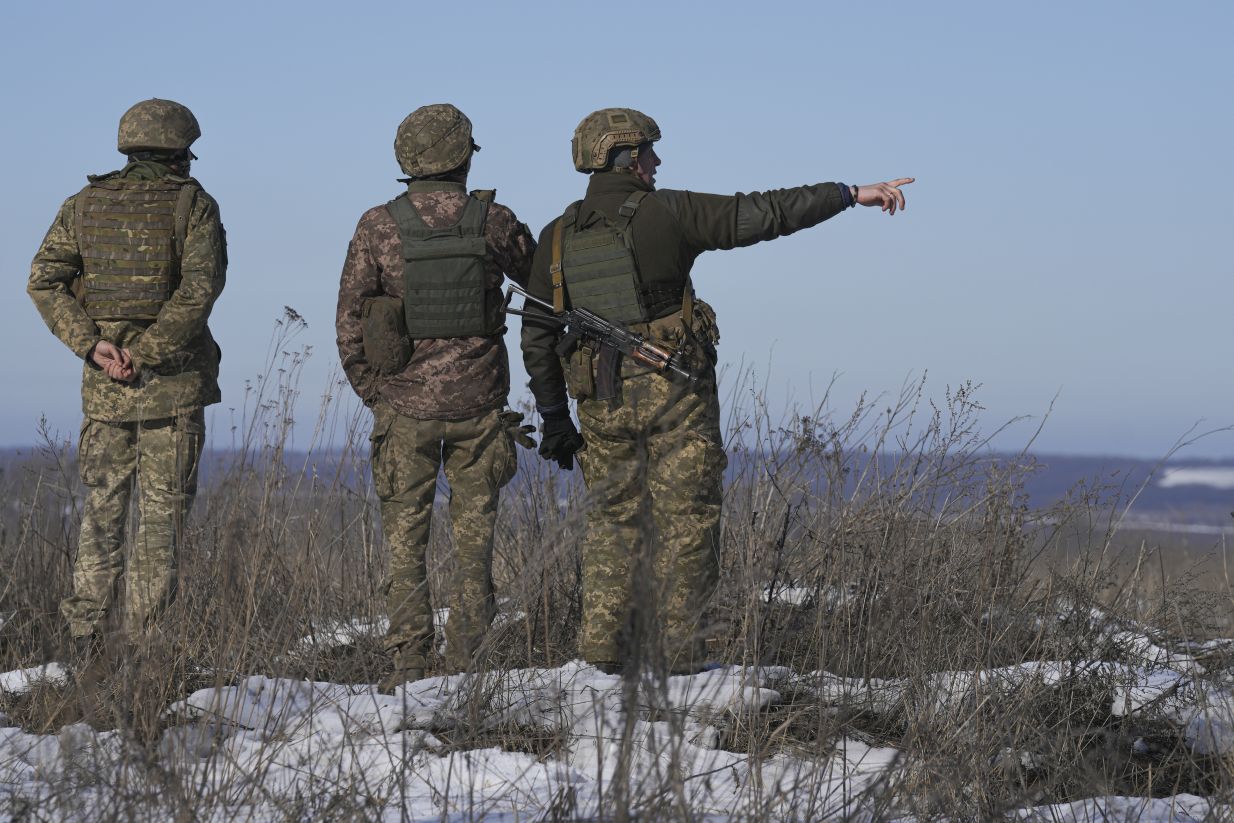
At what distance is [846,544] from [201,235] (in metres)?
2.94

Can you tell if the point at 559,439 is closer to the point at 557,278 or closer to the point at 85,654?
the point at 557,278

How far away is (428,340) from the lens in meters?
5.20

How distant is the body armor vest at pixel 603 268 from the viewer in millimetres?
5066

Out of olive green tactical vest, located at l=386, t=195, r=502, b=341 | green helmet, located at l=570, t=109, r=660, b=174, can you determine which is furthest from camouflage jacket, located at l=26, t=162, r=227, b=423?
green helmet, located at l=570, t=109, r=660, b=174

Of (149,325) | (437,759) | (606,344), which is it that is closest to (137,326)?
(149,325)

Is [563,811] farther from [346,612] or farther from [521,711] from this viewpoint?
[346,612]

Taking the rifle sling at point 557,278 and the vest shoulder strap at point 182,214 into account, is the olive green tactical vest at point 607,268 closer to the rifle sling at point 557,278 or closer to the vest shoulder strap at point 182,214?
the rifle sling at point 557,278

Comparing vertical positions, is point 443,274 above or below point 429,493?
above

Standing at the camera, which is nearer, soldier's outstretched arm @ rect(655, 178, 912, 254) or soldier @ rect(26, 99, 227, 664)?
soldier's outstretched arm @ rect(655, 178, 912, 254)

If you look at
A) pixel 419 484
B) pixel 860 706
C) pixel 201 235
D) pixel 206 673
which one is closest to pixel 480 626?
pixel 419 484

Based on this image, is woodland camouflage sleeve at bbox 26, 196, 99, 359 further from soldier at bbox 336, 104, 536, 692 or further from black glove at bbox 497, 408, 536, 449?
black glove at bbox 497, 408, 536, 449

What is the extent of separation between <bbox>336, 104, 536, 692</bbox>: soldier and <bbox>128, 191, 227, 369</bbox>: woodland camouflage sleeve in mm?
583

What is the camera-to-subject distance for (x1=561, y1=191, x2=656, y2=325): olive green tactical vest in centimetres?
506

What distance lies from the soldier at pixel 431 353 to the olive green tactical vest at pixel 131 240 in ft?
2.51
